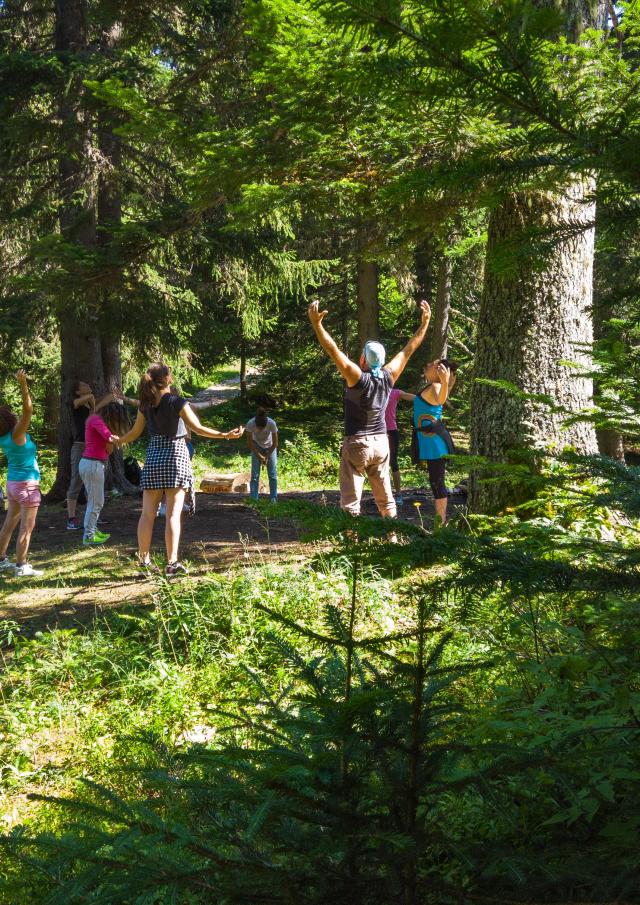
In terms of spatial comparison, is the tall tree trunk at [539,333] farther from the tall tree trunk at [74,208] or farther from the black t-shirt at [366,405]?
the tall tree trunk at [74,208]

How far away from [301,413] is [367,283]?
30.3 feet

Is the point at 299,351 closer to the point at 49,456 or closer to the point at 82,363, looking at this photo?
the point at 49,456

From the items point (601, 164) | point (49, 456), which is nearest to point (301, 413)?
point (49, 456)

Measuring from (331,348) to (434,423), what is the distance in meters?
2.36

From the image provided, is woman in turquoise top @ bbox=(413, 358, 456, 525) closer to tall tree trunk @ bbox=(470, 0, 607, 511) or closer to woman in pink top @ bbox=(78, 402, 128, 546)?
tall tree trunk @ bbox=(470, 0, 607, 511)

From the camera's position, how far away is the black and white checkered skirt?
731 cm

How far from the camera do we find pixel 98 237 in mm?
13289

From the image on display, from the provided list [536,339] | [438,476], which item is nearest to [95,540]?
[438,476]

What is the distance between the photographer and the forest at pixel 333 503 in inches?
65.7

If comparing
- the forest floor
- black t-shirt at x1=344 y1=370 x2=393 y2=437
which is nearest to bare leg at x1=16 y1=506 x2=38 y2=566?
the forest floor

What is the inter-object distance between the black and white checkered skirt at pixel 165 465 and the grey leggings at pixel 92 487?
7.89 ft

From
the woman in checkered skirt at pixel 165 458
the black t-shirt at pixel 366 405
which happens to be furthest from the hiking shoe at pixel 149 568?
the black t-shirt at pixel 366 405

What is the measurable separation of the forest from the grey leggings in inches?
1.5

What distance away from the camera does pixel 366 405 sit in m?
6.78
